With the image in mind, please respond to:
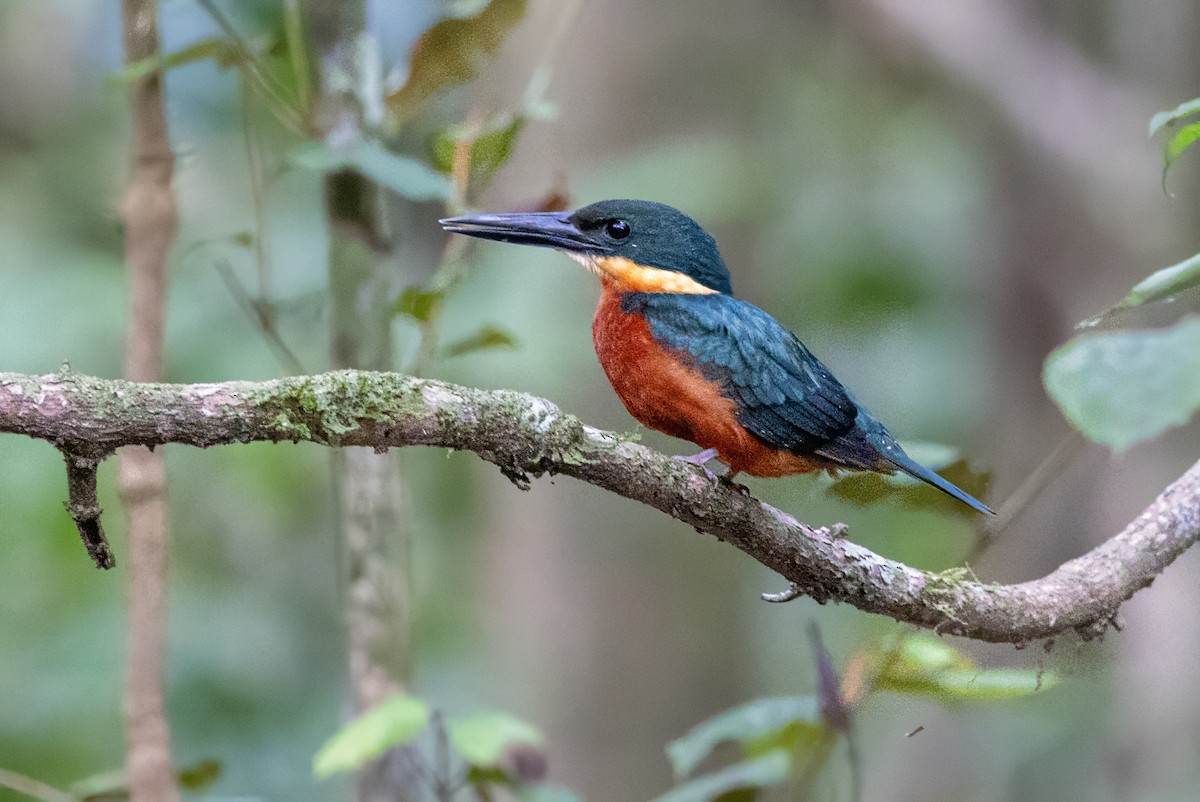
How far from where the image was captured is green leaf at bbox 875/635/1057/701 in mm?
2119

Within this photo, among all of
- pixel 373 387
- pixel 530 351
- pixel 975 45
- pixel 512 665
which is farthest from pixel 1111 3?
pixel 373 387

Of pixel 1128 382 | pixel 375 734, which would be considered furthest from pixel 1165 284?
pixel 375 734

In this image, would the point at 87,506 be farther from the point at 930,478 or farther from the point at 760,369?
the point at 930,478

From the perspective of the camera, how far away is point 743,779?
93.7 inches

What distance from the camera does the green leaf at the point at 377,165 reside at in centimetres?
250

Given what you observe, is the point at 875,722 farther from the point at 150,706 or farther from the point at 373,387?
the point at 373,387

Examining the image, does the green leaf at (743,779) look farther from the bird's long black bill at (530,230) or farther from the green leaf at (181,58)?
the green leaf at (181,58)

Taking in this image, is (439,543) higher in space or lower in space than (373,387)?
higher

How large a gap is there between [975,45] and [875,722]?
3928mm

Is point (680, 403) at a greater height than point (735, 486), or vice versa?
point (680, 403)

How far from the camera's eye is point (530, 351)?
4.35m

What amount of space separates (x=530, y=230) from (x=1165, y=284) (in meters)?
1.53

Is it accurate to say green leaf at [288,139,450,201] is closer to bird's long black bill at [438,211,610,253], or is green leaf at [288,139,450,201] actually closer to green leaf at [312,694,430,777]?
bird's long black bill at [438,211,610,253]

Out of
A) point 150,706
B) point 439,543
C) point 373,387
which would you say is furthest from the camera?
point 439,543
